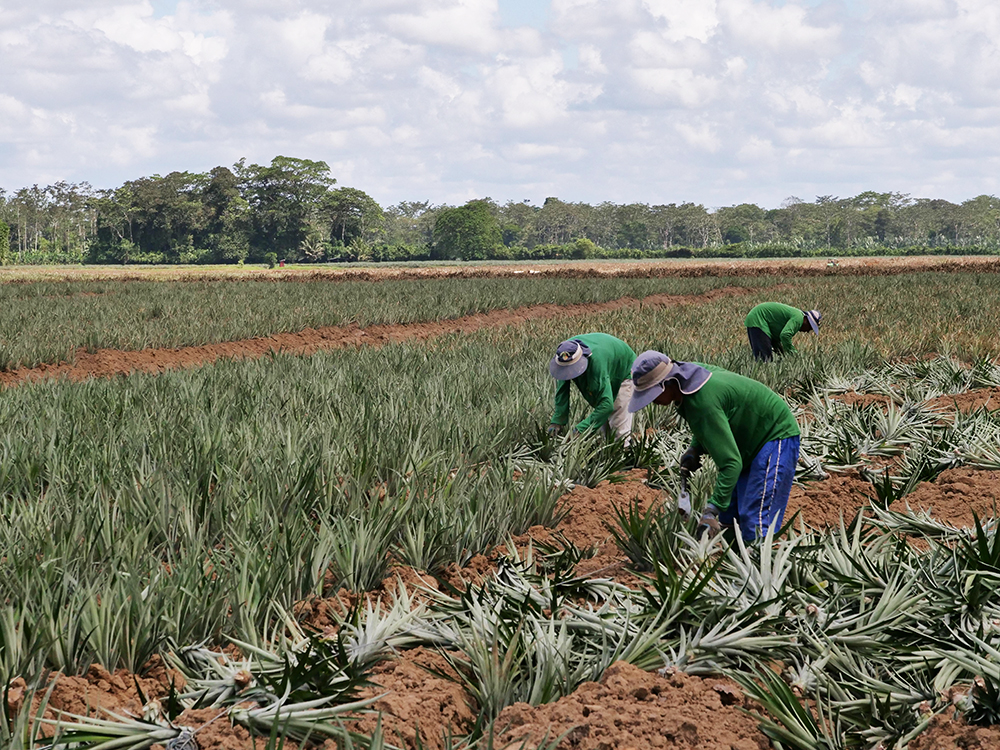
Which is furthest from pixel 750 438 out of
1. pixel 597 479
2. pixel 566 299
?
pixel 566 299

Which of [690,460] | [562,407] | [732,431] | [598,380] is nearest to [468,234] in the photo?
[562,407]

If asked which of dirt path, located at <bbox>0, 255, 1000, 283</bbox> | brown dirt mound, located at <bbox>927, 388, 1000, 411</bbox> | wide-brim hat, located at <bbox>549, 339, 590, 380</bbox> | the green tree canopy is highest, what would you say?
the green tree canopy

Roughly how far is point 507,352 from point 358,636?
27.6 feet

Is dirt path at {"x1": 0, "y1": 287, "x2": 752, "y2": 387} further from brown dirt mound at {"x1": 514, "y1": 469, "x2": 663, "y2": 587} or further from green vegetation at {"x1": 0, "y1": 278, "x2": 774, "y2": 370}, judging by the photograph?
brown dirt mound at {"x1": 514, "y1": 469, "x2": 663, "y2": 587}

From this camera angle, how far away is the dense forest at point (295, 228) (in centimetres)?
8350

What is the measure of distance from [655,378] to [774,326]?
22.7ft

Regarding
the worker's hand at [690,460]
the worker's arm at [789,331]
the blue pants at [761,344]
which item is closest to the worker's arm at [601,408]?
the worker's hand at [690,460]

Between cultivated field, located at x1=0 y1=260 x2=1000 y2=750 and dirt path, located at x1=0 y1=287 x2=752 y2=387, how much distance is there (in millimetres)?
4764

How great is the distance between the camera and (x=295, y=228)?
83812 mm

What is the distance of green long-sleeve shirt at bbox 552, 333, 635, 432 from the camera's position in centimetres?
577

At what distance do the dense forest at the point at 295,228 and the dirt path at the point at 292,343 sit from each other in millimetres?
60588

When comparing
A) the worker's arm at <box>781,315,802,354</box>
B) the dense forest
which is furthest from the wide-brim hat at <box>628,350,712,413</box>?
the dense forest

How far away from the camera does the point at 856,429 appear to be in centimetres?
651

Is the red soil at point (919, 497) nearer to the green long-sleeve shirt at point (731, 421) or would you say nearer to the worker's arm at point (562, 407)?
the green long-sleeve shirt at point (731, 421)
